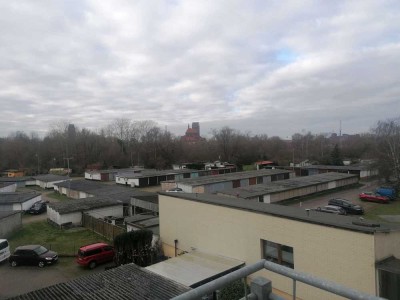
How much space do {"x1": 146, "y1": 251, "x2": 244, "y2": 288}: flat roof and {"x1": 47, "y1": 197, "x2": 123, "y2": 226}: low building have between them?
13.0m

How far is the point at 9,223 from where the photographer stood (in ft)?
71.5

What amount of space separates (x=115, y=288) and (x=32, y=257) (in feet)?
31.4

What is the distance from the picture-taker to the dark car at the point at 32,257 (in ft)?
52.4

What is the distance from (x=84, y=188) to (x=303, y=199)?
76.7 ft

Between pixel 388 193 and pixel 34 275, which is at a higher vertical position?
pixel 388 193

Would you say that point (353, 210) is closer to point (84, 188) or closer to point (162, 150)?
point (84, 188)

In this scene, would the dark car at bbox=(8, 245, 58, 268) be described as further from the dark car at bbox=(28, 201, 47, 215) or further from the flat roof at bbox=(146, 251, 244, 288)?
the dark car at bbox=(28, 201, 47, 215)

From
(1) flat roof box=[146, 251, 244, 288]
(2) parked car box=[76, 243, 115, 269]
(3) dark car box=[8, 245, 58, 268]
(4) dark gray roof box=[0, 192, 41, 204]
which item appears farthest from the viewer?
(4) dark gray roof box=[0, 192, 41, 204]

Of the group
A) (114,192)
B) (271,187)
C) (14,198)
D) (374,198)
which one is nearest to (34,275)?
(114,192)

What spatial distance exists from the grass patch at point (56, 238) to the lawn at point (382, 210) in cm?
2008

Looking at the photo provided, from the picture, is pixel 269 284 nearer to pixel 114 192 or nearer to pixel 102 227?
pixel 102 227

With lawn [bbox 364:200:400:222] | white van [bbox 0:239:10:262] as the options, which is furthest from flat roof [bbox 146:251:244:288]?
lawn [bbox 364:200:400:222]

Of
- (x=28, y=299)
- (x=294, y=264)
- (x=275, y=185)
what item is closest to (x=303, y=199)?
(x=275, y=185)

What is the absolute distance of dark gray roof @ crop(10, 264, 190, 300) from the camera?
8.45m
